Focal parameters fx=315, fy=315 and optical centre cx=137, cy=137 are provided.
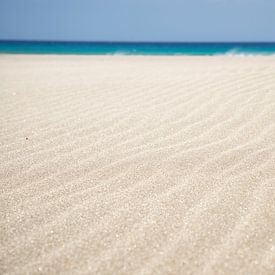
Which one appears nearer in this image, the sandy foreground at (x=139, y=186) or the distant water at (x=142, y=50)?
the sandy foreground at (x=139, y=186)

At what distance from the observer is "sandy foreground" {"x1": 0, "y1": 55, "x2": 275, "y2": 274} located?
1401 mm

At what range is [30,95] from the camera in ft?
13.6

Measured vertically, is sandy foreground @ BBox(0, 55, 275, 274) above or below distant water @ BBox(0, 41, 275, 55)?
above

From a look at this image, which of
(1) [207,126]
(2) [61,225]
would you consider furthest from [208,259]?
(1) [207,126]

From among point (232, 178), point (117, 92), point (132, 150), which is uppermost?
A: point (232, 178)

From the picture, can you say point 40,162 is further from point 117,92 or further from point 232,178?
point 117,92

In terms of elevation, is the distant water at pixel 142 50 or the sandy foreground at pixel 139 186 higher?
the sandy foreground at pixel 139 186

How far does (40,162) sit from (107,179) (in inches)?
21.9

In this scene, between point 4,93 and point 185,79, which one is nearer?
point 4,93

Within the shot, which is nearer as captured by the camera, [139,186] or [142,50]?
[139,186]

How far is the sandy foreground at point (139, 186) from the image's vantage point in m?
1.40

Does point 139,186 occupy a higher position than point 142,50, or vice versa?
point 139,186

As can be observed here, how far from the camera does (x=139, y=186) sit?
196 cm

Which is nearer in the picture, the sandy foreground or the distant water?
the sandy foreground
